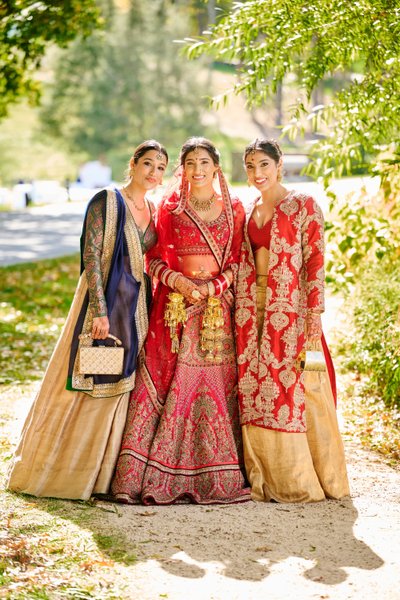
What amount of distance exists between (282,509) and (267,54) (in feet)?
9.39

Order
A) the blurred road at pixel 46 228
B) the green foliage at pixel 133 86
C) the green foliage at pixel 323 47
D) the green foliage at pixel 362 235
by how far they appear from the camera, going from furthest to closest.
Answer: the green foliage at pixel 133 86 → the blurred road at pixel 46 228 → the green foliage at pixel 362 235 → the green foliage at pixel 323 47

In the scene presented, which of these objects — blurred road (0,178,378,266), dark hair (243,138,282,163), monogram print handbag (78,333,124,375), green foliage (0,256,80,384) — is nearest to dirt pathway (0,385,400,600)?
monogram print handbag (78,333,124,375)

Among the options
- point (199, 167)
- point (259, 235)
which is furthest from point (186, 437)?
point (199, 167)

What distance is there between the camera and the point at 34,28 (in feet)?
36.0

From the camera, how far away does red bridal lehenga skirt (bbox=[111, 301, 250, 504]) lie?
4527 mm

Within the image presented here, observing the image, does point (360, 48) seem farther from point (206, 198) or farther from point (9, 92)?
point (9, 92)

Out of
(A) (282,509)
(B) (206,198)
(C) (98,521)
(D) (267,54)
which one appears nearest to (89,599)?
(C) (98,521)

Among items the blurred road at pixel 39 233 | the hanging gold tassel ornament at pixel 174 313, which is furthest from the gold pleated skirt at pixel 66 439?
the blurred road at pixel 39 233

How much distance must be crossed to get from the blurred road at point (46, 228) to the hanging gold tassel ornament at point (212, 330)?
7176mm

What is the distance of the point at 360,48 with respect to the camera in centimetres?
562

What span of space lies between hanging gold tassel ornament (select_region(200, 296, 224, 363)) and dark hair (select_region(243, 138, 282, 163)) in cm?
78

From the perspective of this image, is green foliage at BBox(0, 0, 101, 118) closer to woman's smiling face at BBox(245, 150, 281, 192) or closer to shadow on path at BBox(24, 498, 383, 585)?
woman's smiling face at BBox(245, 150, 281, 192)

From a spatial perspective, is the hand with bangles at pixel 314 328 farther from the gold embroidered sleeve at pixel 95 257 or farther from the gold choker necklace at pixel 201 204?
the gold embroidered sleeve at pixel 95 257

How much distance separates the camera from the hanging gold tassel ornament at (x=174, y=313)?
4.59 meters
